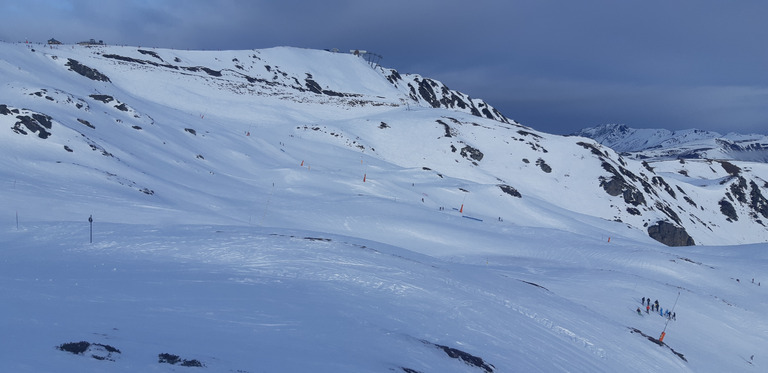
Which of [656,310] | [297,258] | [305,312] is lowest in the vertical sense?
[305,312]

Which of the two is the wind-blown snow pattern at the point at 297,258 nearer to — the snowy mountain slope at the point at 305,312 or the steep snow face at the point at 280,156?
the snowy mountain slope at the point at 305,312

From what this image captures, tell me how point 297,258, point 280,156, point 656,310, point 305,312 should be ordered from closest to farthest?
point 305,312, point 297,258, point 656,310, point 280,156

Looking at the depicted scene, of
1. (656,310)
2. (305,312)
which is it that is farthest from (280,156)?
(305,312)

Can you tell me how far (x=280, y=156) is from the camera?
49.7 m

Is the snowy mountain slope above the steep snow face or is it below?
below

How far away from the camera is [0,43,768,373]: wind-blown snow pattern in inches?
355

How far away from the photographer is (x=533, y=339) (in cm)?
1342

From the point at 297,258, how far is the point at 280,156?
35471 mm

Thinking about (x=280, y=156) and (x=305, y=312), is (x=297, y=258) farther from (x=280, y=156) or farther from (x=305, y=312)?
(x=280, y=156)

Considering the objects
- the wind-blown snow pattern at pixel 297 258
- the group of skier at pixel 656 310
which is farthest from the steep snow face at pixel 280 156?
the group of skier at pixel 656 310

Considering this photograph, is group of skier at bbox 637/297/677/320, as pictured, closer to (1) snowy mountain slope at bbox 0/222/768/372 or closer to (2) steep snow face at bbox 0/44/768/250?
(1) snowy mountain slope at bbox 0/222/768/372

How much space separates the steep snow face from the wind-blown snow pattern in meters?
0.31

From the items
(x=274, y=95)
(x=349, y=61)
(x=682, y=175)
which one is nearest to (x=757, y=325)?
(x=274, y=95)

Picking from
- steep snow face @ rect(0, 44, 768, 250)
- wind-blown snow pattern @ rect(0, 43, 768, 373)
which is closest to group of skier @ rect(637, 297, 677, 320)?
wind-blown snow pattern @ rect(0, 43, 768, 373)
